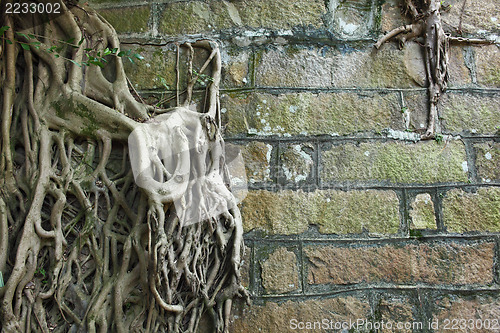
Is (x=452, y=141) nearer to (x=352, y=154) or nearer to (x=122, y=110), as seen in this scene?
(x=352, y=154)

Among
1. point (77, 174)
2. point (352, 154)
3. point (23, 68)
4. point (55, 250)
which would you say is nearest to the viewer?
point (55, 250)

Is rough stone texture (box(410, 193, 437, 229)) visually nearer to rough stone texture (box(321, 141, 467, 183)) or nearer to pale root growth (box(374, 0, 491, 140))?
rough stone texture (box(321, 141, 467, 183))

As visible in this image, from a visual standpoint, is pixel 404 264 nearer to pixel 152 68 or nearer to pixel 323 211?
pixel 323 211

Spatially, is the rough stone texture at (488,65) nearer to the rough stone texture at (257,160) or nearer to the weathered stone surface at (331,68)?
the weathered stone surface at (331,68)

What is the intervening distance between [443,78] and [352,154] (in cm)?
70

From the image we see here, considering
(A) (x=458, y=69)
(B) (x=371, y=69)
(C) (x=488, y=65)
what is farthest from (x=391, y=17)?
(C) (x=488, y=65)

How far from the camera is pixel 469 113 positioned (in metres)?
2.37

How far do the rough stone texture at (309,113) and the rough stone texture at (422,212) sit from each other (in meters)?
0.41

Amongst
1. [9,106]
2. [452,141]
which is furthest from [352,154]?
[9,106]

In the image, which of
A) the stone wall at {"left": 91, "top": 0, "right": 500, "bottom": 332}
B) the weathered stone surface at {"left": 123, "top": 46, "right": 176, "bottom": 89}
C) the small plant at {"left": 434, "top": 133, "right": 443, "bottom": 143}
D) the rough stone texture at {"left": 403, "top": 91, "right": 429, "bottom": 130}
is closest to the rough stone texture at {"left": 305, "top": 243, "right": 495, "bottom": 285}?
the stone wall at {"left": 91, "top": 0, "right": 500, "bottom": 332}

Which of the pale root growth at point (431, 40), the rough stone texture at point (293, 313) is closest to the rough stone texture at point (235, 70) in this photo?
the pale root growth at point (431, 40)

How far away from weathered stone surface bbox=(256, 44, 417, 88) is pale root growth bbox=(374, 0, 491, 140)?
10cm

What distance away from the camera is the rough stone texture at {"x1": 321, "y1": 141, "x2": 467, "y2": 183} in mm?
2256

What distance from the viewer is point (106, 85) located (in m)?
2.15
